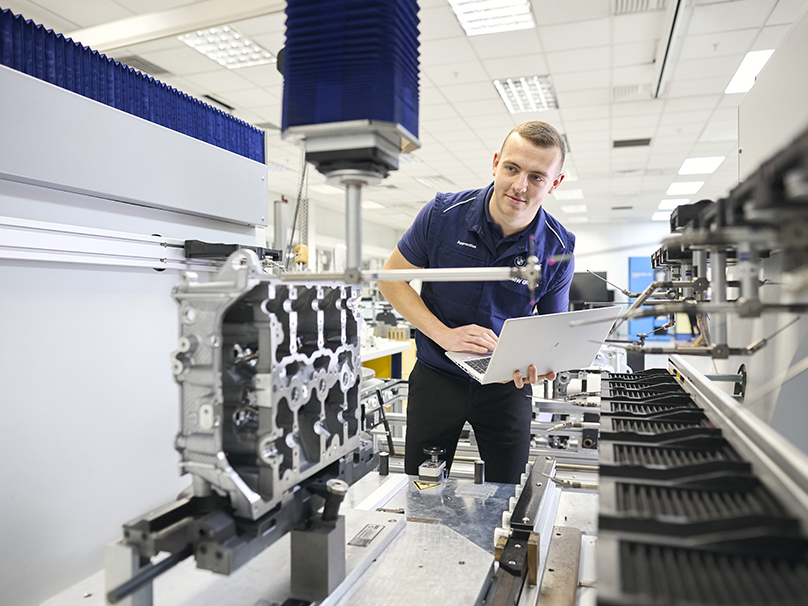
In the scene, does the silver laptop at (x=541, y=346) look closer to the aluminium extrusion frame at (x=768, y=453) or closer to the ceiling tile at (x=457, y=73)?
the aluminium extrusion frame at (x=768, y=453)

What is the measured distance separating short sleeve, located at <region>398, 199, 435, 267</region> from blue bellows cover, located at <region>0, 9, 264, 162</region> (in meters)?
0.65

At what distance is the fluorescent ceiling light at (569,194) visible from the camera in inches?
399

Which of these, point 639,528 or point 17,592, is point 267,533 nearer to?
point 639,528

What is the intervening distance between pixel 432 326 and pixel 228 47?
367cm

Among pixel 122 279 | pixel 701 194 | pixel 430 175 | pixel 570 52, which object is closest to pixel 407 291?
pixel 122 279

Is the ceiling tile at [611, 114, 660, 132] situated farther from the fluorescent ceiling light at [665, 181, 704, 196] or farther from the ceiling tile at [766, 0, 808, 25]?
the fluorescent ceiling light at [665, 181, 704, 196]


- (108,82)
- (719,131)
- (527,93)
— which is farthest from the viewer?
(719,131)

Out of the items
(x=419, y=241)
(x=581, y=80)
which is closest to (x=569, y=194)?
(x=581, y=80)

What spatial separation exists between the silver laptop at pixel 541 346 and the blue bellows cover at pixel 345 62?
553mm

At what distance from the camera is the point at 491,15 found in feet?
12.6

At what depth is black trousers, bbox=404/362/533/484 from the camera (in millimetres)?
1772

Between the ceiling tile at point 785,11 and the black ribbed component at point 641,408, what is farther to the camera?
the ceiling tile at point 785,11

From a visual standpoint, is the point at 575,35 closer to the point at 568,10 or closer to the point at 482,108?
the point at 568,10

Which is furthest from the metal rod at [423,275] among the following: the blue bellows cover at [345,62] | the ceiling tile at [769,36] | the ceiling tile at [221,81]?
the ceiling tile at [221,81]
